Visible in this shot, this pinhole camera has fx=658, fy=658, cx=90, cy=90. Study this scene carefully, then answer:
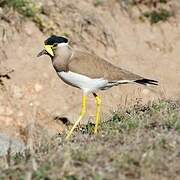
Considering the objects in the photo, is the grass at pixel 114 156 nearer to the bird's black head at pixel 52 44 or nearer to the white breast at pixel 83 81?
the white breast at pixel 83 81

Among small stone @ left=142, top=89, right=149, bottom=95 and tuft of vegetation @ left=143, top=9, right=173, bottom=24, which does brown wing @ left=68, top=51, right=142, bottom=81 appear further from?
tuft of vegetation @ left=143, top=9, right=173, bottom=24

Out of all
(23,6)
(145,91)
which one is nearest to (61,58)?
(145,91)

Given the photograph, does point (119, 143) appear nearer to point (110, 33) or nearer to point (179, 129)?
point (179, 129)

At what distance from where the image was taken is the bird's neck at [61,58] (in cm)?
695

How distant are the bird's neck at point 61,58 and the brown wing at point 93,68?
5 centimetres

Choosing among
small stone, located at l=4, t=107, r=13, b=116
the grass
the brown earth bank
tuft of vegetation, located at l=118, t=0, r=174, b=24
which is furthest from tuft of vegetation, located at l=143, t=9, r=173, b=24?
the grass

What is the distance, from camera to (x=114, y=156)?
4934 millimetres

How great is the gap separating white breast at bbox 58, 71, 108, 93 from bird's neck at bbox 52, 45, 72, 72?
89 millimetres

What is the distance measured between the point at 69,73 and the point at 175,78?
5.81 meters

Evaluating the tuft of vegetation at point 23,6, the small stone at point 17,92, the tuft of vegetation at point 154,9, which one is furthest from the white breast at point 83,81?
the tuft of vegetation at point 154,9

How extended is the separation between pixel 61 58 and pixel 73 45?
17.2 feet

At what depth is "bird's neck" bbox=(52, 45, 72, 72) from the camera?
695cm

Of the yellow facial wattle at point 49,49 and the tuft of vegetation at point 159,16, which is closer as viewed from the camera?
the yellow facial wattle at point 49,49

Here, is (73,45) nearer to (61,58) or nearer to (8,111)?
(8,111)
